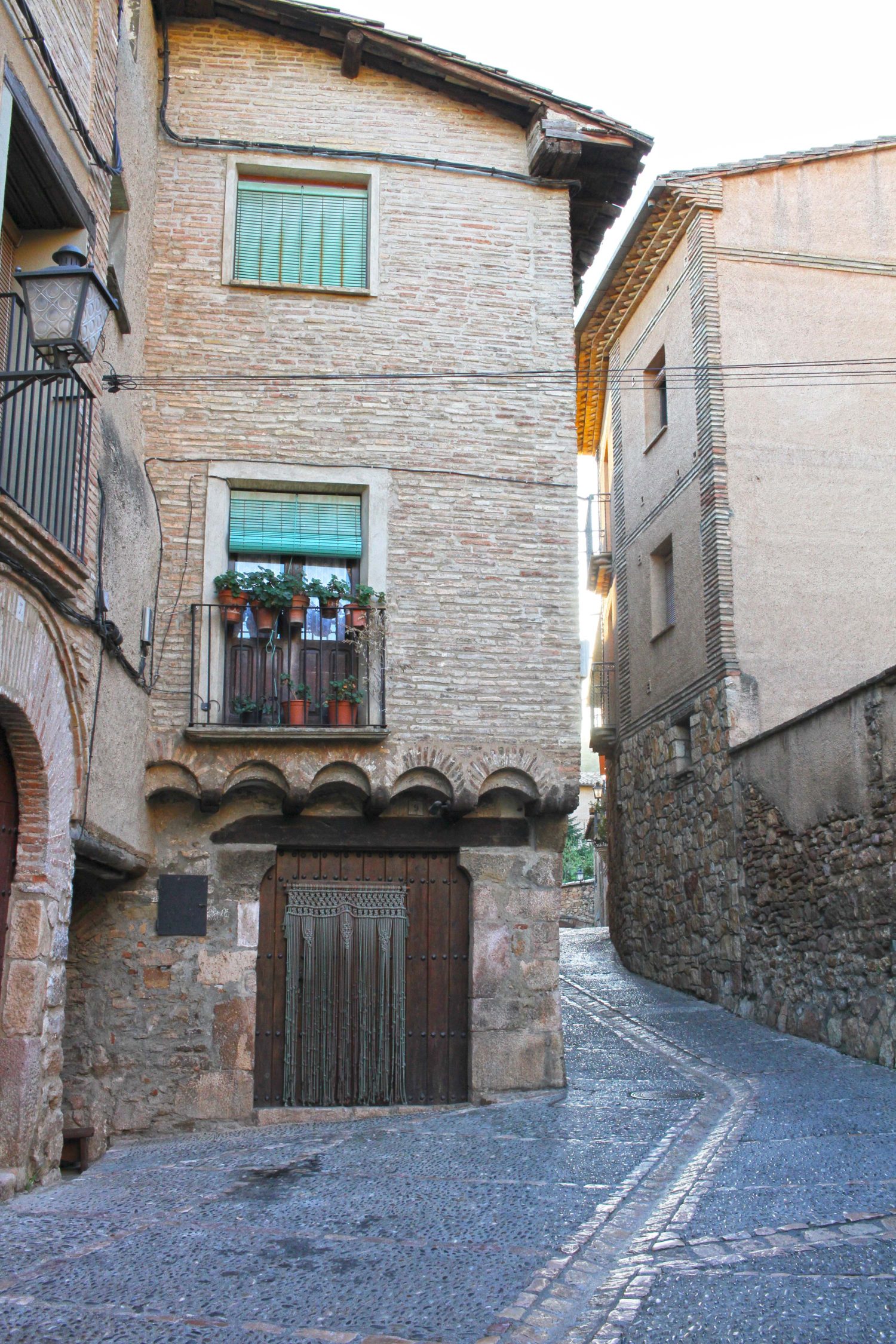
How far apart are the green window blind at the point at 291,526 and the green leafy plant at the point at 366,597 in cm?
41

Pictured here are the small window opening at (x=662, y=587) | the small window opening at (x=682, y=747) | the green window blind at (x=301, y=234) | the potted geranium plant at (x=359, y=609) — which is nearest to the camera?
the potted geranium plant at (x=359, y=609)

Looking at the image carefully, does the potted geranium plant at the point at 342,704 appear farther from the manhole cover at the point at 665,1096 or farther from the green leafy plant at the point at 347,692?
the manhole cover at the point at 665,1096

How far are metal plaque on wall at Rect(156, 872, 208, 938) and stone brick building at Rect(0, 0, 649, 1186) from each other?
0.02 meters

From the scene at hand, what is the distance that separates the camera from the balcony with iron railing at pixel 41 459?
586cm

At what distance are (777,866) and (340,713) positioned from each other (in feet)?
16.2

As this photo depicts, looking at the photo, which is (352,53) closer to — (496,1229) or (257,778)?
(257,778)

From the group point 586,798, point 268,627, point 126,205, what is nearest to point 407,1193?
point 268,627

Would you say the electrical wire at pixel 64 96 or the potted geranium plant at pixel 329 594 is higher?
the electrical wire at pixel 64 96

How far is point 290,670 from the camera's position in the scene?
848cm

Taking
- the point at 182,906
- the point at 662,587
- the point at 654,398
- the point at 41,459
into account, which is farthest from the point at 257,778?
the point at 654,398

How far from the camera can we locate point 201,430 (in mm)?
8844

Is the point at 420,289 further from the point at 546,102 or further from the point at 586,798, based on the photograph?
the point at 586,798

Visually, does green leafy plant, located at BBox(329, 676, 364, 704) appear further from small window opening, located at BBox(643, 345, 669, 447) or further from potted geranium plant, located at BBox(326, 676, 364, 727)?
small window opening, located at BBox(643, 345, 669, 447)

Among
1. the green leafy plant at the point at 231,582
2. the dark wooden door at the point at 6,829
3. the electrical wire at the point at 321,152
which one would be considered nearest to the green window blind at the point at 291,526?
the green leafy plant at the point at 231,582
